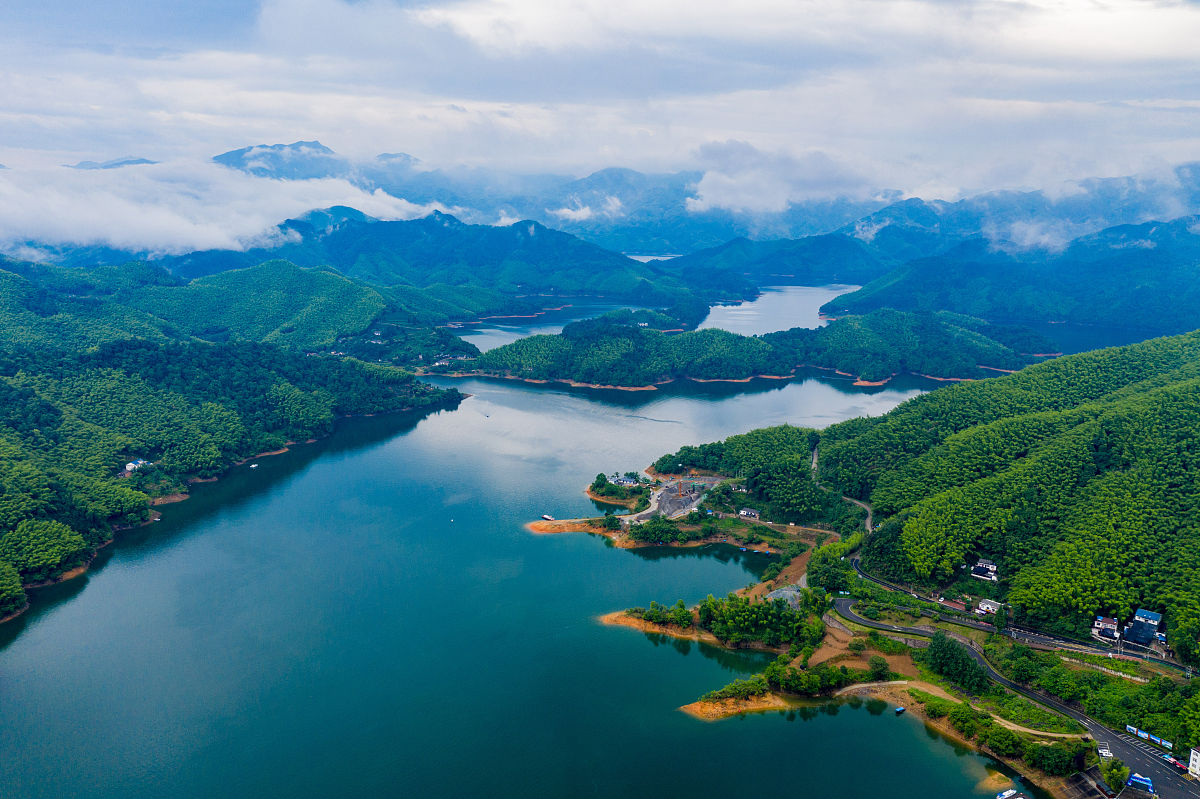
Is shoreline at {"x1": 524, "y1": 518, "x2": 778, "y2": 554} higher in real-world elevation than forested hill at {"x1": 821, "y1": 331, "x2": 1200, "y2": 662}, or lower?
lower

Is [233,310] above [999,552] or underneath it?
above

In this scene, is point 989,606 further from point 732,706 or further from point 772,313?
point 772,313

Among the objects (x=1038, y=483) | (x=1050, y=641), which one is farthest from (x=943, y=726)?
(x=1038, y=483)

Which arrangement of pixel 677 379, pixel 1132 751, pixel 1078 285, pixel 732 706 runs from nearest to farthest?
1. pixel 1132 751
2. pixel 732 706
3. pixel 677 379
4. pixel 1078 285

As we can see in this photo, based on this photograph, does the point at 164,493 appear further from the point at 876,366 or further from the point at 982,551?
the point at 876,366

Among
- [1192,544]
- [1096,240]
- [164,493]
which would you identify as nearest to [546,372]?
[164,493]

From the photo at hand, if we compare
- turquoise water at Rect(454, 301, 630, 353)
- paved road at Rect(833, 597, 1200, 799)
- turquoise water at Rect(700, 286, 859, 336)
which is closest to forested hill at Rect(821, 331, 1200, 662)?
paved road at Rect(833, 597, 1200, 799)

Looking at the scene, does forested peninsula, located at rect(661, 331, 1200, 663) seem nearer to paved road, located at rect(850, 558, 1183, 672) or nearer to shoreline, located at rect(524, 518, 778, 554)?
paved road, located at rect(850, 558, 1183, 672)

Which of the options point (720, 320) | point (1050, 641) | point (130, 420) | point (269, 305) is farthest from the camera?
point (720, 320)
